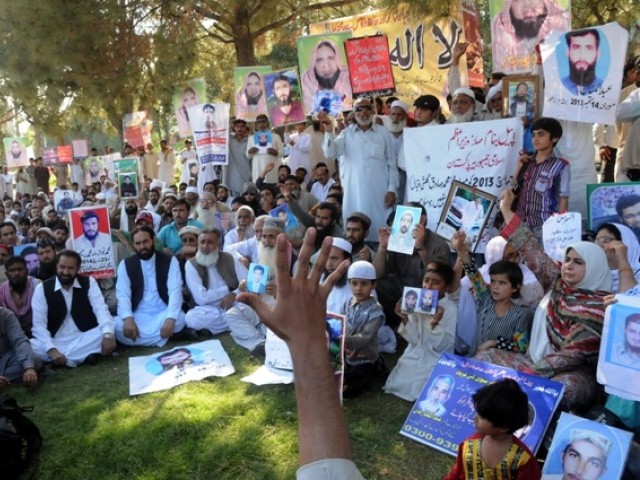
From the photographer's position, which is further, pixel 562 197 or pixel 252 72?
pixel 252 72

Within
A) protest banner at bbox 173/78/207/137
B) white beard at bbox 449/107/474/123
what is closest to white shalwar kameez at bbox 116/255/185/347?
white beard at bbox 449/107/474/123

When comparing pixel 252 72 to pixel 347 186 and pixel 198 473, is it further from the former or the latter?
pixel 198 473

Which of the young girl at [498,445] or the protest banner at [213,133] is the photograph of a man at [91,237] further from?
the young girl at [498,445]

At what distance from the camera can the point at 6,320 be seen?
14.9ft

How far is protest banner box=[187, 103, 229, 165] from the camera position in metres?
8.53

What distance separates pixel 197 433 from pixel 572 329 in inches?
98.4

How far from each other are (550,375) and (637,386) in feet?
2.00

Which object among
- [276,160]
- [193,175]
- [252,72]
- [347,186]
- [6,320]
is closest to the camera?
[6,320]

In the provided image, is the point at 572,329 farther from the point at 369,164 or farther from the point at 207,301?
the point at 207,301

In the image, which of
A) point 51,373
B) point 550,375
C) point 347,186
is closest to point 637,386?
point 550,375

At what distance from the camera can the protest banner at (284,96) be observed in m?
9.24

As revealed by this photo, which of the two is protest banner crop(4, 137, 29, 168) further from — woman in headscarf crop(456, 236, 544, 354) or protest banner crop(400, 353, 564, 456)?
protest banner crop(400, 353, 564, 456)

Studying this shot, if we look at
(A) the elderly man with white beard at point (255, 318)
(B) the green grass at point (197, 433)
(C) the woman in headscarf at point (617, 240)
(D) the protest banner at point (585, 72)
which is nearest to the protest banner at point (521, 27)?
(D) the protest banner at point (585, 72)

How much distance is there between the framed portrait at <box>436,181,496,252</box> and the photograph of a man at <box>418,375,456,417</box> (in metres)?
1.39
